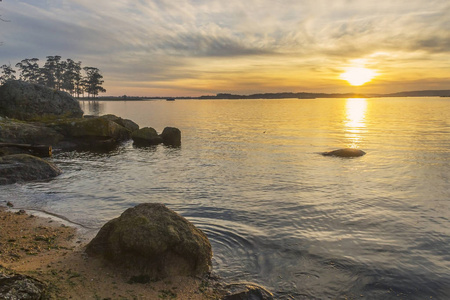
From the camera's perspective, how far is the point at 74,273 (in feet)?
19.8

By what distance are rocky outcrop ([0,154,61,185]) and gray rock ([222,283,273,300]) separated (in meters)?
11.9

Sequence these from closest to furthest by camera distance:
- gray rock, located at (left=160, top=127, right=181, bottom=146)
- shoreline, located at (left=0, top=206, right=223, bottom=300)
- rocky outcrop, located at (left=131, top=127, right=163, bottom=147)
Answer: shoreline, located at (left=0, top=206, right=223, bottom=300) < rocky outcrop, located at (left=131, top=127, right=163, bottom=147) < gray rock, located at (left=160, top=127, right=181, bottom=146)

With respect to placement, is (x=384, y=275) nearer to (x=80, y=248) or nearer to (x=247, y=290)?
(x=247, y=290)

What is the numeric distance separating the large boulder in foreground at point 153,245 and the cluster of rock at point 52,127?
630 inches

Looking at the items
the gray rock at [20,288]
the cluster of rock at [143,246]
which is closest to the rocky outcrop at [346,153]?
the cluster of rock at [143,246]

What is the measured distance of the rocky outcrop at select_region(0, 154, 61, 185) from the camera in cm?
1398

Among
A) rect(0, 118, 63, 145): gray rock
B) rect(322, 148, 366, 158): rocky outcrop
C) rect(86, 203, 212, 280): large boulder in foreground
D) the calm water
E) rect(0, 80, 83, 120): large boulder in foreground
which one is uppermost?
rect(0, 80, 83, 120): large boulder in foreground

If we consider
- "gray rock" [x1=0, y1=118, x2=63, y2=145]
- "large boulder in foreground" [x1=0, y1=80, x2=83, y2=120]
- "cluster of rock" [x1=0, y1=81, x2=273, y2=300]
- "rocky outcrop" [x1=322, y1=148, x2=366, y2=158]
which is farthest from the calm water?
"large boulder in foreground" [x1=0, y1=80, x2=83, y2=120]

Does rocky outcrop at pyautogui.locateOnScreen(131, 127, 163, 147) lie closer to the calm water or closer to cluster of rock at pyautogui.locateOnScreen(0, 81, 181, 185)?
cluster of rock at pyautogui.locateOnScreen(0, 81, 181, 185)

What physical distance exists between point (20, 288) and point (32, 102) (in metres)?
26.8

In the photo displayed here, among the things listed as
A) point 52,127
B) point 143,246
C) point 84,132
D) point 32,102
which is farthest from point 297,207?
point 32,102

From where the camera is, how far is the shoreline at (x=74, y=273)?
5527 mm

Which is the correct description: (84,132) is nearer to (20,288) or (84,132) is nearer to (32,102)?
(32,102)

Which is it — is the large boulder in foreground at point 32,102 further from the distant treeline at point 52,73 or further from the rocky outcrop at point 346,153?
the distant treeline at point 52,73
